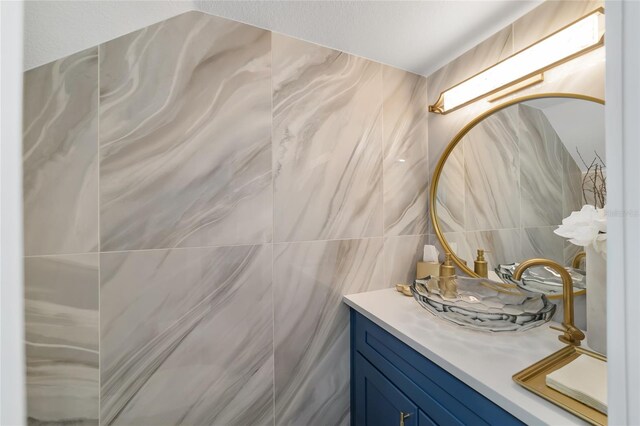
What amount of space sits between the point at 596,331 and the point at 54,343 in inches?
65.3

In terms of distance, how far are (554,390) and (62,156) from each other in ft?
4.96

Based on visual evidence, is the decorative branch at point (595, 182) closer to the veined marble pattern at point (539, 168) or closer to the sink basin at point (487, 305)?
the veined marble pattern at point (539, 168)

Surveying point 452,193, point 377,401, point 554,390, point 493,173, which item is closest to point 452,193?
point 452,193

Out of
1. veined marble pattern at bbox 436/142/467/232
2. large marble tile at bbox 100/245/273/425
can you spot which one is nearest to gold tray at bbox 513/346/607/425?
veined marble pattern at bbox 436/142/467/232

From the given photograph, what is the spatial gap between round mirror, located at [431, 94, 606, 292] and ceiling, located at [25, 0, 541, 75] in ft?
1.22

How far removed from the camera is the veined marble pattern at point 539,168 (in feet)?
2.92

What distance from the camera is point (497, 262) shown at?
3.56 feet

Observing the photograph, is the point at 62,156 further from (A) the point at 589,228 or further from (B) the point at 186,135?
(A) the point at 589,228

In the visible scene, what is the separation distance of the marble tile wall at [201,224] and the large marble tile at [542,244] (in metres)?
0.54

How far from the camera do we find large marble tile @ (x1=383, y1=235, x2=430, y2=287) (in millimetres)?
1278

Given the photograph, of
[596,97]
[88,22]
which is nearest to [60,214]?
[88,22]

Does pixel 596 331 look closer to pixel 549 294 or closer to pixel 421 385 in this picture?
pixel 549 294

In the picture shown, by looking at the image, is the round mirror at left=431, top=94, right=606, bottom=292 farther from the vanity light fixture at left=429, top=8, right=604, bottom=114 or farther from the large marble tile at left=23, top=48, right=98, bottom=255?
the large marble tile at left=23, top=48, right=98, bottom=255

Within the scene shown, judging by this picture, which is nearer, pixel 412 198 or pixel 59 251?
pixel 59 251
